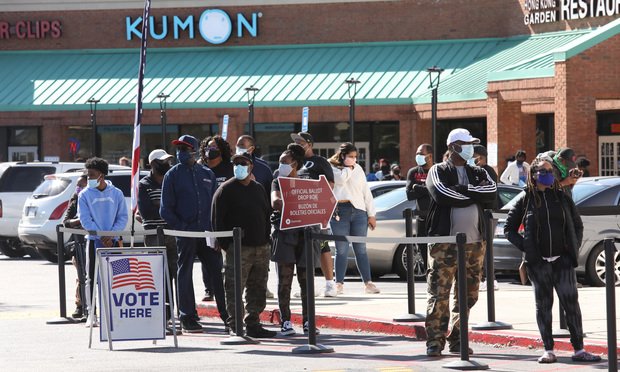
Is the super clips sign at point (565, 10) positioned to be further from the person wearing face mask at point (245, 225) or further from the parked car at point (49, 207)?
the person wearing face mask at point (245, 225)

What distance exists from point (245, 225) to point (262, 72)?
1354 inches

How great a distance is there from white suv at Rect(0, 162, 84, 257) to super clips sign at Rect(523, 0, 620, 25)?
19.6 m

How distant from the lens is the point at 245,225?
1341 centimetres

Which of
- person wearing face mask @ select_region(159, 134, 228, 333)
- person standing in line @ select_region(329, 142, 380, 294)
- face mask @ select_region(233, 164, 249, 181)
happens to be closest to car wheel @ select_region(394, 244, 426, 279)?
person standing in line @ select_region(329, 142, 380, 294)

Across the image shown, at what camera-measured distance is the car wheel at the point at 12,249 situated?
27781 mm

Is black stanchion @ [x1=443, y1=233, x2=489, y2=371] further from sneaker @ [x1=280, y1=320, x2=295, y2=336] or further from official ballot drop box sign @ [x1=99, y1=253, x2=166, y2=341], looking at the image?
official ballot drop box sign @ [x1=99, y1=253, x2=166, y2=341]

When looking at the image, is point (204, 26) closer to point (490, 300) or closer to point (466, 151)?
point (490, 300)

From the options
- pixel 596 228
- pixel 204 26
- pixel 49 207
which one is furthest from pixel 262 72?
pixel 596 228

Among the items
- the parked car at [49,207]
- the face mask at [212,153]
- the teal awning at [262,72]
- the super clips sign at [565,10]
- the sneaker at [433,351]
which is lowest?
the sneaker at [433,351]

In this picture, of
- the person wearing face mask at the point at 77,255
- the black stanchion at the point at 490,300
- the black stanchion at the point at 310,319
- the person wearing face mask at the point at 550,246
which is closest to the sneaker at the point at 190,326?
the person wearing face mask at the point at 77,255

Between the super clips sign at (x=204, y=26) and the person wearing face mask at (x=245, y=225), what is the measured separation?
3613cm

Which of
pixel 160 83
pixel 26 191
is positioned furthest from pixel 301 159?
pixel 160 83

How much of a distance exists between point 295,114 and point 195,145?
Answer: 102 ft

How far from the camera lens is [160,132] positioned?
158 ft
